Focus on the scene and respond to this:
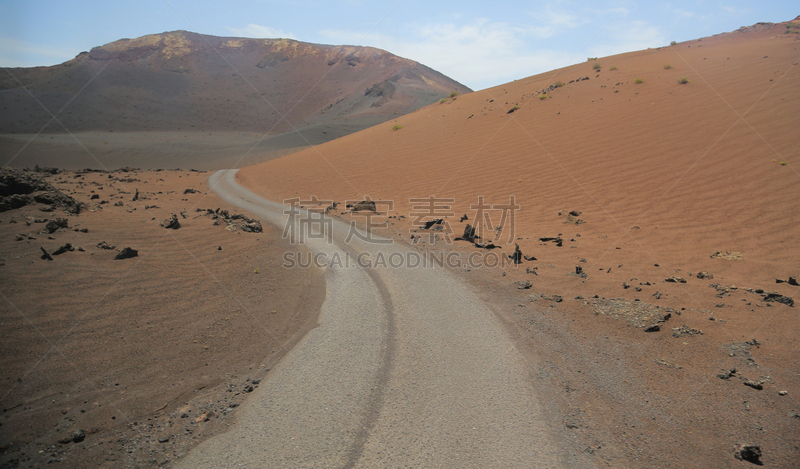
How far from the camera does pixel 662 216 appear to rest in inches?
399

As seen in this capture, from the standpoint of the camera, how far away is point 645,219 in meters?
10.2

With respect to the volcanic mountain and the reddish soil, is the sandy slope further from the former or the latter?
the volcanic mountain

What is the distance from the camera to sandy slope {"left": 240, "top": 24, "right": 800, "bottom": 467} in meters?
4.03

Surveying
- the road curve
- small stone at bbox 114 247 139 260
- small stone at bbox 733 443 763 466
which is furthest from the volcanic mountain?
small stone at bbox 733 443 763 466

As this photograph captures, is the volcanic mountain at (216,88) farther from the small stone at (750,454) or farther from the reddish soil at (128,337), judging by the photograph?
the small stone at (750,454)

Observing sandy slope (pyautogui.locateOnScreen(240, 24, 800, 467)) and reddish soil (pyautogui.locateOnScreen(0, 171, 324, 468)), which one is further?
sandy slope (pyautogui.locateOnScreen(240, 24, 800, 467))

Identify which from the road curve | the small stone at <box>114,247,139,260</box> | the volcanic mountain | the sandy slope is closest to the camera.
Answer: the road curve

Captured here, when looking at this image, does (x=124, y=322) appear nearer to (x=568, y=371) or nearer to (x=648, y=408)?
(x=568, y=371)

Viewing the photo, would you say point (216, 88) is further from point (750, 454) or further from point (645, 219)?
point (750, 454)

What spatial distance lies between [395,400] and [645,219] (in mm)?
9255

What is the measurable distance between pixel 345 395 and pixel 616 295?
536cm

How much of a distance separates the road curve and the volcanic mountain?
1724 inches

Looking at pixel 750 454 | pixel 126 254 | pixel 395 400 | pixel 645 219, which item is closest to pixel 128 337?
pixel 126 254

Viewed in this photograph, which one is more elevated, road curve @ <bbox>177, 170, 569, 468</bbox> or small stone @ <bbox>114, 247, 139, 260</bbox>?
small stone @ <bbox>114, 247, 139, 260</bbox>
